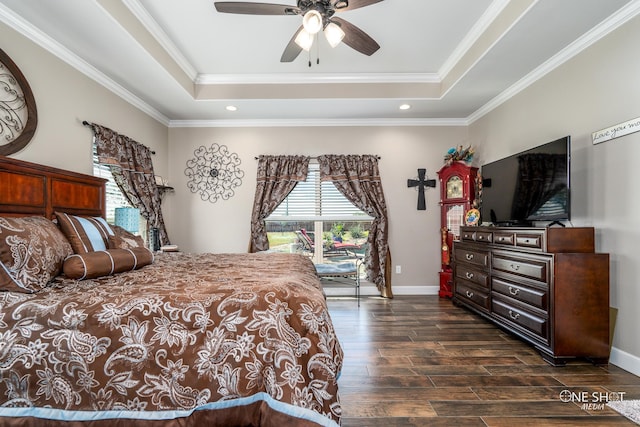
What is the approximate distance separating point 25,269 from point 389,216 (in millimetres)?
3952

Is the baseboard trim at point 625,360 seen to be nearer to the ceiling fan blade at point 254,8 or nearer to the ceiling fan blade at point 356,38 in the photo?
the ceiling fan blade at point 356,38

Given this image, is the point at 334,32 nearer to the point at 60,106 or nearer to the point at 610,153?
the point at 610,153

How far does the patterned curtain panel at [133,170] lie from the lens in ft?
10.1

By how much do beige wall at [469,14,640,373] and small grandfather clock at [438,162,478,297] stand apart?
1153 mm

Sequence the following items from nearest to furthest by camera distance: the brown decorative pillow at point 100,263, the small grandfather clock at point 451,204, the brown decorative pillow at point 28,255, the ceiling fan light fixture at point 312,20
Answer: the brown decorative pillow at point 28,255 < the brown decorative pillow at point 100,263 < the ceiling fan light fixture at point 312,20 < the small grandfather clock at point 451,204

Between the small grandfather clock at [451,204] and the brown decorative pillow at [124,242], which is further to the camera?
the small grandfather clock at [451,204]

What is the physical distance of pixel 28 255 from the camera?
60.4 inches

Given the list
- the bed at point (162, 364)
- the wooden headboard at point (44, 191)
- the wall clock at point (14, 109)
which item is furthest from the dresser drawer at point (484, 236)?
the wall clock at point (14, 109)

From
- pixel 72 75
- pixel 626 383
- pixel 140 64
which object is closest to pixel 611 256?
pixel 626 383

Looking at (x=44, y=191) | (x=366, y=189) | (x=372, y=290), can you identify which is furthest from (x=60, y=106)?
(x=372, y=290)

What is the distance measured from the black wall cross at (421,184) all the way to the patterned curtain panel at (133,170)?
360 centimetres

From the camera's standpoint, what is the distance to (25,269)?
1.48m

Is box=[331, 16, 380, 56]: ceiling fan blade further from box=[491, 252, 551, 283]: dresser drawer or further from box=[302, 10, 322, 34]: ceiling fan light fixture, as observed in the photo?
box=[491, 252, 551, 283]: dresser drawer

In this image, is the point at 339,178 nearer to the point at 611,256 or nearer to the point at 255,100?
the point at 255,100
